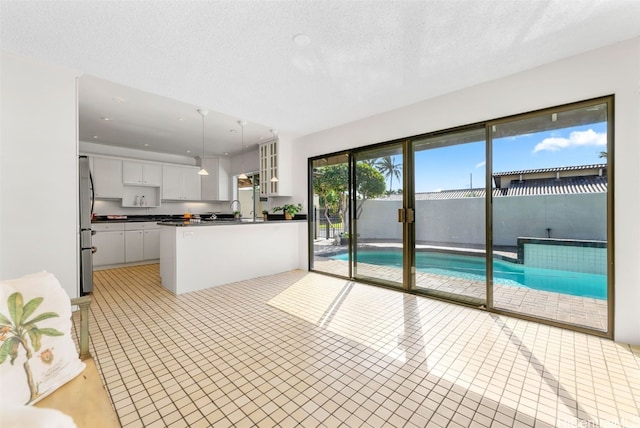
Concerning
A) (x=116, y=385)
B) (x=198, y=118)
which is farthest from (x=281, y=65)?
(x=116, y=385)

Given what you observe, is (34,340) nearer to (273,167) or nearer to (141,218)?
(273,167)

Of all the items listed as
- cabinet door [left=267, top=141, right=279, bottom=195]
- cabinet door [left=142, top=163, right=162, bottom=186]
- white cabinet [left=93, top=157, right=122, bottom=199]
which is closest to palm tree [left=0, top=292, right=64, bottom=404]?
cabinet door [left=267, top=141, right=279, bottom=195]

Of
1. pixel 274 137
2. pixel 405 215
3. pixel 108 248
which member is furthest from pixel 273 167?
pixel 108 248

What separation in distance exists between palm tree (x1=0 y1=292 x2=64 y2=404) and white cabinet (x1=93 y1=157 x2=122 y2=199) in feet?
18.2

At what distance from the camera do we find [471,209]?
3.28 metres

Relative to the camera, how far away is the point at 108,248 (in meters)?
5.24

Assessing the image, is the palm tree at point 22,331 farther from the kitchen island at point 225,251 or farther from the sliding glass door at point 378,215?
the sliding glass door at point 378,215

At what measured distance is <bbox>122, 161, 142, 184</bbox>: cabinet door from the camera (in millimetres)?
5809

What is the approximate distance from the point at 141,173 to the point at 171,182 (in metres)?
0.65

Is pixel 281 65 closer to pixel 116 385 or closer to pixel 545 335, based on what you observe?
pixel 116 385

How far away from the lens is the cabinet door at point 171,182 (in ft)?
21.1

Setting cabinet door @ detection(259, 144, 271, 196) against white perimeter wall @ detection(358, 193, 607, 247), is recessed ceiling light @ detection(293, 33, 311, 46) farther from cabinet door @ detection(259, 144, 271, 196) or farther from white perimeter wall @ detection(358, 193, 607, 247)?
cabinet door @ detection(259, 144, 271, 196)

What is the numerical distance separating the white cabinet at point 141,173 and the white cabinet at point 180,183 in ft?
0.49

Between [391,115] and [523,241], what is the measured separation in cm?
226
